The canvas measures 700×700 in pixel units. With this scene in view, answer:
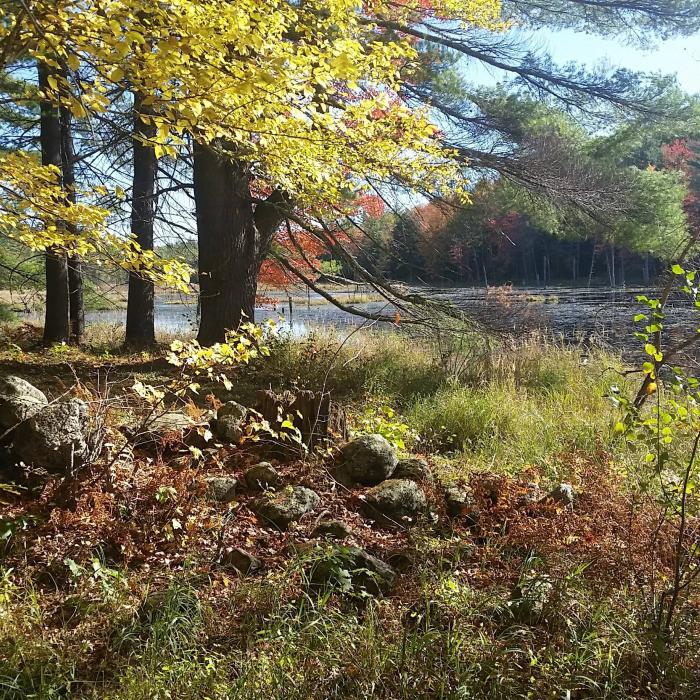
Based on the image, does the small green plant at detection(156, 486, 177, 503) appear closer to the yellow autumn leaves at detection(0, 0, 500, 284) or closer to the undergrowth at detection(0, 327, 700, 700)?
the undergrowth at detection(0, 327, 700, 700)

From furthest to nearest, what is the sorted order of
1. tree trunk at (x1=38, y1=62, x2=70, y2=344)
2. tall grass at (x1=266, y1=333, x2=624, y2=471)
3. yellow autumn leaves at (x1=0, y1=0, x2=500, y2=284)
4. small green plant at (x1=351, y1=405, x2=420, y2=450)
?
tree trunk at (x1=38, y1=62, x2=70, y2=344) → tall grass at (x1=266, y1=333, x2=624, y2=471) → small green plant at (x1=351, y1=405, x2=420, y2=450) → yellow autumn leaves at (x1=0, y1=0, x2=500, y2=284)

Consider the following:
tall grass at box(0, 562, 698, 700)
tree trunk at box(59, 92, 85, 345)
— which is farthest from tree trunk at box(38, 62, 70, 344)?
tall grass at box(0, 562, 698, 700)

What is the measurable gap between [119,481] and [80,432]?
1.13 ft

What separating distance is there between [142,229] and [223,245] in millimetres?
2428

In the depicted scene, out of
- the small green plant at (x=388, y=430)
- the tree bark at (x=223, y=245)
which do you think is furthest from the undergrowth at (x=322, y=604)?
the tree bark at (x=223, y=245)

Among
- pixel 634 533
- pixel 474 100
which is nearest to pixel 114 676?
pixel 634 533

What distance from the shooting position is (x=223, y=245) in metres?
8.32

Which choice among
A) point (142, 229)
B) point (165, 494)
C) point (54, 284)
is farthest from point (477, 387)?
point (54, 284)

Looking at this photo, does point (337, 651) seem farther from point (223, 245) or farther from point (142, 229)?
point (142, 229)

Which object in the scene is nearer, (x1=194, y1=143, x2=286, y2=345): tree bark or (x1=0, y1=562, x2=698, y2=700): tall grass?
(x1=0, y1=562, x2=698, y2=700): tall grass

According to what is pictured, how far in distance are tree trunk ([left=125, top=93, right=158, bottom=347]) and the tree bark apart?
3.66 ft

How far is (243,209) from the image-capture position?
835 cm

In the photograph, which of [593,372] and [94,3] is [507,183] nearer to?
[593,372]

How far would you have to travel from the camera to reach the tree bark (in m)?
8.28
